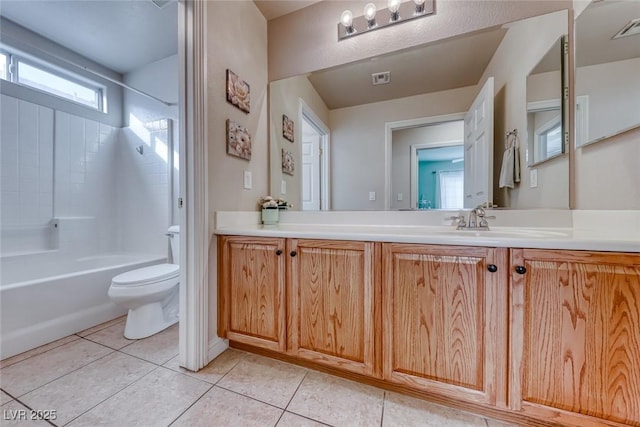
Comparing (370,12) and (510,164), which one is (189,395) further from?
(370,12)

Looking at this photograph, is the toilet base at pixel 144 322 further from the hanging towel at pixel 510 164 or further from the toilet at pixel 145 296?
the hanging towel at pixel 510 164

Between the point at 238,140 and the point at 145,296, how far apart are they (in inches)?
48.3

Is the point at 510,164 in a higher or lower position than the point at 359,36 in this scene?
lower

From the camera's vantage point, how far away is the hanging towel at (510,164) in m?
1.36

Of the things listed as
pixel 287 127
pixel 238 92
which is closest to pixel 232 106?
pixel 238 92

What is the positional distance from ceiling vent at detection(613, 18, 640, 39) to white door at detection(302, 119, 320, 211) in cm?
156

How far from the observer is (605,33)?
1.09 meters

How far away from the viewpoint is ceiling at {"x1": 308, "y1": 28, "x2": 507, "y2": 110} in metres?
1.43

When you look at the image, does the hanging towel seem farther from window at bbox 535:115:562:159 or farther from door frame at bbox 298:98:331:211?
door frame at bbox 298:98:331:211

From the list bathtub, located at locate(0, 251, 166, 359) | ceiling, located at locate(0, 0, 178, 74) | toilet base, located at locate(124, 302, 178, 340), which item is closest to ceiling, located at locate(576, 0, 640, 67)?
ceiling, located at locate(0, 0, 178, 74)

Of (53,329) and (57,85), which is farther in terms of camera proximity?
(57,85)

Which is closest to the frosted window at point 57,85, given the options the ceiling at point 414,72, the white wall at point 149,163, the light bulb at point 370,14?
the white wall at point 149,163

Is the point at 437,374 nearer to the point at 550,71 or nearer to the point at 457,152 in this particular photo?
the point at 457,152

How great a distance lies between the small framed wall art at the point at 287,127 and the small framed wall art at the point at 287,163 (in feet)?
0.37
